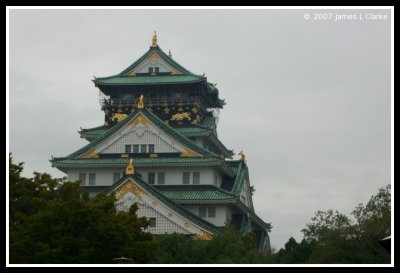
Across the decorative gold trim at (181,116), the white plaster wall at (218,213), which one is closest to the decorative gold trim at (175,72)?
the decorative gold trim at (181,116)

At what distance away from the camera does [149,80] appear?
5997cm

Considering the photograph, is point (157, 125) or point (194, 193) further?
point (157, 125)

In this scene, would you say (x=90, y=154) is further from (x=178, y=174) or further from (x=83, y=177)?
(x=178, y=174)

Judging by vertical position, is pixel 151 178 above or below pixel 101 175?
below

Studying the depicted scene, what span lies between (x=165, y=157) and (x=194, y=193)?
3502 mm

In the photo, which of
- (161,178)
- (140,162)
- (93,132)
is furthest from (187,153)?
(93,132)

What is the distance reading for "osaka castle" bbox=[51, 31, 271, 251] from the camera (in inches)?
1966

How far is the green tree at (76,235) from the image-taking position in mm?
30141

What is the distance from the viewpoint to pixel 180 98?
196 feet

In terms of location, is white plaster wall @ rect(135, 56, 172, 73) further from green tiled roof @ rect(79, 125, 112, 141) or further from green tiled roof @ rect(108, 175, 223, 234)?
green tiled roof @ rect(108, 175, 223, 234)

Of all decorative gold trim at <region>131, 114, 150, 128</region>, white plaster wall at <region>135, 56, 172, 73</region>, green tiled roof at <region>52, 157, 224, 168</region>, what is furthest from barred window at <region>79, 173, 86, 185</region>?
white plaster wall at <region>135, 56, 172, 73</region>

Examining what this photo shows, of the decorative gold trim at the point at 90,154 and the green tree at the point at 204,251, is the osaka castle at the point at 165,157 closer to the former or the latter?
the decorative gold trim at the point at 90,154
